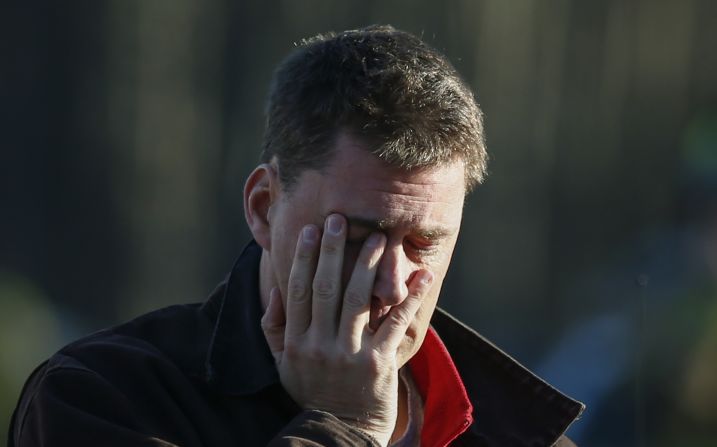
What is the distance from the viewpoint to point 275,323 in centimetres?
236

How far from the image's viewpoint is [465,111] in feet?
8.34

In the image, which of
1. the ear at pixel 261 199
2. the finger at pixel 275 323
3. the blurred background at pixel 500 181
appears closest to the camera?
the finger at pixel 275 323

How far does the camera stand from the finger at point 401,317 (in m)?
2.32

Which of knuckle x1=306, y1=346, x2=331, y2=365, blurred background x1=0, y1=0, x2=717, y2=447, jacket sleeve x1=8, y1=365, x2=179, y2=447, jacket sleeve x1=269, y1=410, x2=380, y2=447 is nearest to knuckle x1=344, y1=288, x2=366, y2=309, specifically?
knuckle x1=306, y1=346, x2=331, y2=365

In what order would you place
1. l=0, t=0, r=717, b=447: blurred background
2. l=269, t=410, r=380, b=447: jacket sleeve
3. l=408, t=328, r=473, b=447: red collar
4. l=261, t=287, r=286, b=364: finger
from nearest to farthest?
l=269, t=410, r=380, b=447: jacket sleeve, l=261, t=287, r=286, b=364: finger, l=408, t=328, r=473, b=447: red collar, l=0, t=0, r=717, b=447: blurred background

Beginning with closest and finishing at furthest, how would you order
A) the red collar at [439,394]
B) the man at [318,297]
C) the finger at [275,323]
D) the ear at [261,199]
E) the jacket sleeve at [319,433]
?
the jacket sleeve at [319,433] → the man at [318,297] → the finger at [275,323] → the ear at [261,199] → the red collar at [439,394]

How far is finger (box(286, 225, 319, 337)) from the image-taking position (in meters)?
2.29

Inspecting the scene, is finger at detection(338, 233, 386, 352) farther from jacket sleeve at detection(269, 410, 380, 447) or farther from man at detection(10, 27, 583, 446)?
jacket sleeve at detection(269, 410, 380, 447)

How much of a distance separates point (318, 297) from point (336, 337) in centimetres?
10

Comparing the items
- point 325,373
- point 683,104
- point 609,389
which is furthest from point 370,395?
point 683,104

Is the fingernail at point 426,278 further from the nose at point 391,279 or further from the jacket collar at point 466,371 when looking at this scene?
the jacket collar at point 466,371

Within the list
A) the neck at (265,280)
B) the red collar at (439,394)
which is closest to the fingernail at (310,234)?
the neck at (265,280)

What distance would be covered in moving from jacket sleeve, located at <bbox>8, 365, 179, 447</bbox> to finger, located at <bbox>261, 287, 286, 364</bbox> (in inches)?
13.2

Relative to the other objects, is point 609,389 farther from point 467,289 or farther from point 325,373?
Answer: point 325,373
